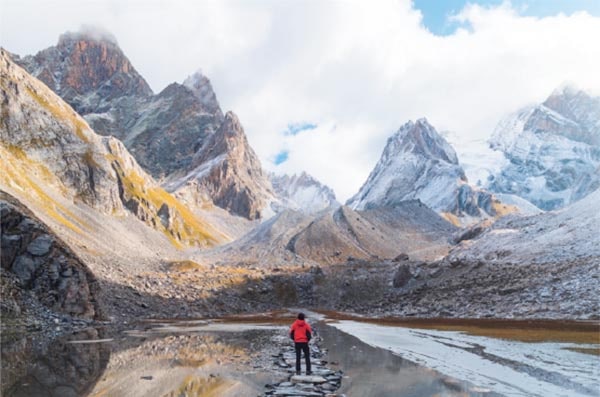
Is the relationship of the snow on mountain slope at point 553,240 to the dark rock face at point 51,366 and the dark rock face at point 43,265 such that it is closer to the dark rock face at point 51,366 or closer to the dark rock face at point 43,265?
the dark rock face at point 43,265

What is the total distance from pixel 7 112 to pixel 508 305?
165523mm

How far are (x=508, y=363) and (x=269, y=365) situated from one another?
1253 cm

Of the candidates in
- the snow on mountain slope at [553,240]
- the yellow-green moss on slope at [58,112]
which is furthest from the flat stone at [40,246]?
the yellow-green moss on slope at [58,112]

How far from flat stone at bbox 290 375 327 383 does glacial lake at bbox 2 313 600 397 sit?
29.3 inches

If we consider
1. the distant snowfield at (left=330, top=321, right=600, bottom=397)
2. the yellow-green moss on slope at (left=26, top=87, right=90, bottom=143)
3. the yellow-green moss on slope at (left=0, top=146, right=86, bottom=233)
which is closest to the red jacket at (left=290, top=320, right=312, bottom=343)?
the distant snowfield at (left=330, top=321, right=600, bottom=397)

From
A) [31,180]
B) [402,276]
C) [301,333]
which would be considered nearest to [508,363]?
[301,333]

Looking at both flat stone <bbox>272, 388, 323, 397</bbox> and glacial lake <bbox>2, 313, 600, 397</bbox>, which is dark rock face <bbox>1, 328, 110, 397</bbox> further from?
flat stone <bbox>272, 388, 323, 397</bbox>

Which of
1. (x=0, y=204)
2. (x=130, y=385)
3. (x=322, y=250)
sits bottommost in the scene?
(x=130, y=385)

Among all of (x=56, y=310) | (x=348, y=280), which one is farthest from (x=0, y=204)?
(x=348, y=280)

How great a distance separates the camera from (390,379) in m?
20.7

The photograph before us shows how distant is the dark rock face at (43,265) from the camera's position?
40.1m

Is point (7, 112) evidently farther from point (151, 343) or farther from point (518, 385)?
point (518, 385)

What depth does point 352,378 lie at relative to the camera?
2084 centimetres

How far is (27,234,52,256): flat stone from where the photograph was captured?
41625mm
